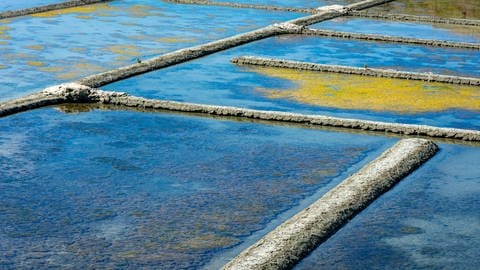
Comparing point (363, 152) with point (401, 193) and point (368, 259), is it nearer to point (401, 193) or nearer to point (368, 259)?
point (401, 193)

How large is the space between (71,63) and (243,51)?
8.96ft

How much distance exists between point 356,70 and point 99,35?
14.1ft

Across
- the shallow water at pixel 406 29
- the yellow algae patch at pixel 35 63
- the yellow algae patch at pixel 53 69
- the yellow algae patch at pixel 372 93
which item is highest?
the shallow water at pixel 406 29

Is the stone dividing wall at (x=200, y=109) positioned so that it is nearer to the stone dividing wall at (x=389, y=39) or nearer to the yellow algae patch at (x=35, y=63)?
the yellow algae patch at (x=35, y=63)

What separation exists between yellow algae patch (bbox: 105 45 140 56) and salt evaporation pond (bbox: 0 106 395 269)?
3.16 metres

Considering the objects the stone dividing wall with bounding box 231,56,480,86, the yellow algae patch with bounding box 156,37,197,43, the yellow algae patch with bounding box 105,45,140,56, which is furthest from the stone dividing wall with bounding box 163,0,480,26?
the stone dividing wall with bounding box 231,56,480,86

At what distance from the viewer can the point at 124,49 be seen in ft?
41.2

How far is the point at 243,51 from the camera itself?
42.5ft

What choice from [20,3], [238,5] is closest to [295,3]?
[238,5]

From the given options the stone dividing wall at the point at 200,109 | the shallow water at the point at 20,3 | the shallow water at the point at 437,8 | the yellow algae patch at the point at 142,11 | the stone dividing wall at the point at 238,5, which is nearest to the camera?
the stone dividing wall at the point at 200,109

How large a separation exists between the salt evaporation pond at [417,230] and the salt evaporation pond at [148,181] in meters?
0.55

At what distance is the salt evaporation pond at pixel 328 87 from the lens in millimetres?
9414

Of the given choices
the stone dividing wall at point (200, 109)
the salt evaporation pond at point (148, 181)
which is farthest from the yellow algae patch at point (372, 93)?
the salt evaporation pond at point (148, 181)

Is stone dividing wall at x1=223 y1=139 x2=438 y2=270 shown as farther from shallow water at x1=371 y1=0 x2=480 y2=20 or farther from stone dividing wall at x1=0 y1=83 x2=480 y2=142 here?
shallow water at x1=371 y1=0 x2=480 y2=20
